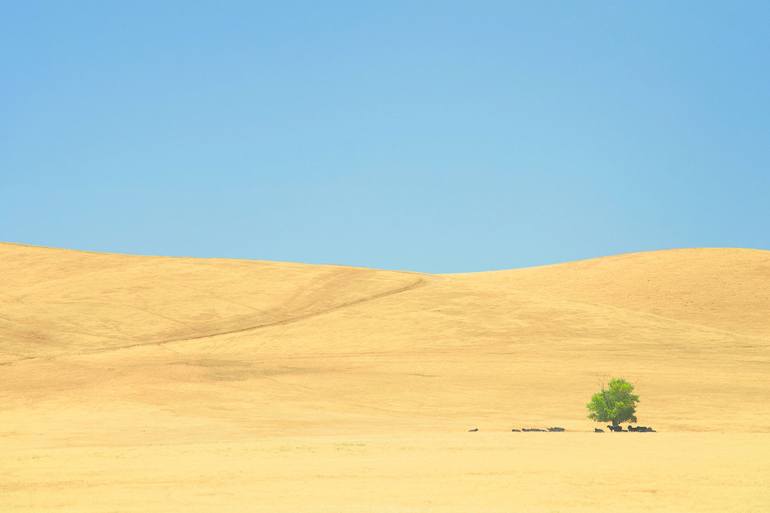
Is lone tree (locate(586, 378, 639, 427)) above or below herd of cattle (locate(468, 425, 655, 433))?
above

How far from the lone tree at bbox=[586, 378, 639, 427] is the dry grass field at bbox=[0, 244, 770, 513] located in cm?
128

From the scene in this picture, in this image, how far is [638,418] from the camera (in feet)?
110

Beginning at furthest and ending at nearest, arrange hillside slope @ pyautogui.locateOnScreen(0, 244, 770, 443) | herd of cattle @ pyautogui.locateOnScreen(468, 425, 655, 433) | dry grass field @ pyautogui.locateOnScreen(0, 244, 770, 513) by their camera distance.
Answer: hillside slope @ pyautogui.locateOnScreen(0, 244, 770, 443)
herd of cattle @ pyautogui.locateOnScreen(468, 425, 655, 433)
dry grass field @ pyautogui.locateOnScreen(0, 244, 770, 513)

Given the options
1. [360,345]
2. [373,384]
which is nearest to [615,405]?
[373,384]

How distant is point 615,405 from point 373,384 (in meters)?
10.7

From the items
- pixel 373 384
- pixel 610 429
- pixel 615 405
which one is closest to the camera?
pixel 610 429

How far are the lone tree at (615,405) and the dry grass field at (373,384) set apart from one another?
1.28 m

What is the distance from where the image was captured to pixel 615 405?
31.7 m

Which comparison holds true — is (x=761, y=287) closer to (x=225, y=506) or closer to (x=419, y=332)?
(x=419, y=332)

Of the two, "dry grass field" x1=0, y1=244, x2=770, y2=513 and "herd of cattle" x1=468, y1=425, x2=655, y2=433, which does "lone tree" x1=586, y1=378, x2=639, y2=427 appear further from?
"herd of cattle" x1=468, y1=425, x2=655, y2=433

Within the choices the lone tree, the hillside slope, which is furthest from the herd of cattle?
the hillside slope

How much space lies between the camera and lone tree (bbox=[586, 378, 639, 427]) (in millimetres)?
31609

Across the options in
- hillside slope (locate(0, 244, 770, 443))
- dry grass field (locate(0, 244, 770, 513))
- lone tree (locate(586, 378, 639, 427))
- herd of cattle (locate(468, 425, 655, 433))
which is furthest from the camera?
hillside slope (locate(0, 244, 770, 443))

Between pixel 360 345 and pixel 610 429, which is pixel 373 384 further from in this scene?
pixel 610 429
